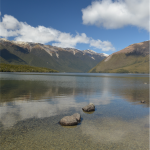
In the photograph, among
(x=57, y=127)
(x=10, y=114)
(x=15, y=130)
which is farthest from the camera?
(x=10, y=114)

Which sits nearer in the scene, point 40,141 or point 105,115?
point 40,141

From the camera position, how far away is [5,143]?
510 inches

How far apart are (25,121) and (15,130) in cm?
282

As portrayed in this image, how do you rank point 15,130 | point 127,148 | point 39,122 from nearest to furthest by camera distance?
1. point 127,148
2. point 15,130
3. point 39,122

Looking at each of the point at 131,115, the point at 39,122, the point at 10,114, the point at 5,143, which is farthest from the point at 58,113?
the point at 131,115

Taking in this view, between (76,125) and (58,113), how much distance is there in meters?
5.58

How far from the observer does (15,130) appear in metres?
15.6

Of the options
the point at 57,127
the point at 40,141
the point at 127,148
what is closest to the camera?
the point at 127,148

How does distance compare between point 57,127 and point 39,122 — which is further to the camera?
point 39,122

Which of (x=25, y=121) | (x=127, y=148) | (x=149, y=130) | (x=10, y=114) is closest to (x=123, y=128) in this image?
(x=149, y=130)

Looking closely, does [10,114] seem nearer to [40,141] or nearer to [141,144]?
[40,141]

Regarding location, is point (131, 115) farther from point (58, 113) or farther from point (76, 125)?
point (58, 113)

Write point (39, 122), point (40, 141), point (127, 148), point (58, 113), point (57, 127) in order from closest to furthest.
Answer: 1. point (127, 148)
2. point (40, 141)
3. point (57, 127)
4. point (39, 122)
5. point (58, 113)

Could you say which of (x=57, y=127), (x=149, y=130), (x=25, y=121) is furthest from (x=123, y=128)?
(x=25, y=121)
